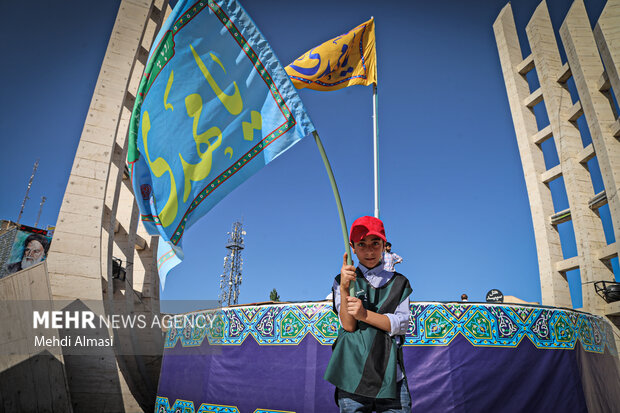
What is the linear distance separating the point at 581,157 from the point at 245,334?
12.1 m

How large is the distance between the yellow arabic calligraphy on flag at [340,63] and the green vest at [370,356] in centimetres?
738

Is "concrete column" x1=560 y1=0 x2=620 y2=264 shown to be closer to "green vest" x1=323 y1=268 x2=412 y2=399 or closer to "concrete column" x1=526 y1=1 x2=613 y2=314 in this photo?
"concrete column" x1=526 y1=1 x2=613 y2=314

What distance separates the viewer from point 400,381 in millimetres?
1979

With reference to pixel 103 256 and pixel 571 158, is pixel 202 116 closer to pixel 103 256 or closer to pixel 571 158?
pixel 103 256

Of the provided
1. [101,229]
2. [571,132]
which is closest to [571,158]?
[571,132]

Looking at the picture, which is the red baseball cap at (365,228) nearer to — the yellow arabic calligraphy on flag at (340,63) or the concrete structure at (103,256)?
the concrete structure at (103,256)

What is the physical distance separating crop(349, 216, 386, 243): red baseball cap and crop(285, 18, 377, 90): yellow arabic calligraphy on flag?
7157 mm

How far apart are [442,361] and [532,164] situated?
11225mm

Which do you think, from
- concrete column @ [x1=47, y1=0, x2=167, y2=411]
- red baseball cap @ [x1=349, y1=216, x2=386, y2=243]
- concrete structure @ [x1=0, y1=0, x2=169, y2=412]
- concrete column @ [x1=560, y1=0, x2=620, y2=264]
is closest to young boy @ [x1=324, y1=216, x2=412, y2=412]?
red baseball cap @ [x1=349, y1=216, x2=386, y2=243]

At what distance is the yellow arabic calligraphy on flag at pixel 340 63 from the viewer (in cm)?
876

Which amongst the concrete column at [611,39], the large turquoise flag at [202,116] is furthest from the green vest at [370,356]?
the concrete column at [611,39]

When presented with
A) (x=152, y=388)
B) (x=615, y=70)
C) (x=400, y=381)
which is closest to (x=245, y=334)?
(x=400, y=381)

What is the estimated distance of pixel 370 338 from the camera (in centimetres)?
199

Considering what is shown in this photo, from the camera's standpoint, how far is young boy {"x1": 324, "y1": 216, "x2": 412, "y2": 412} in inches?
75.0
